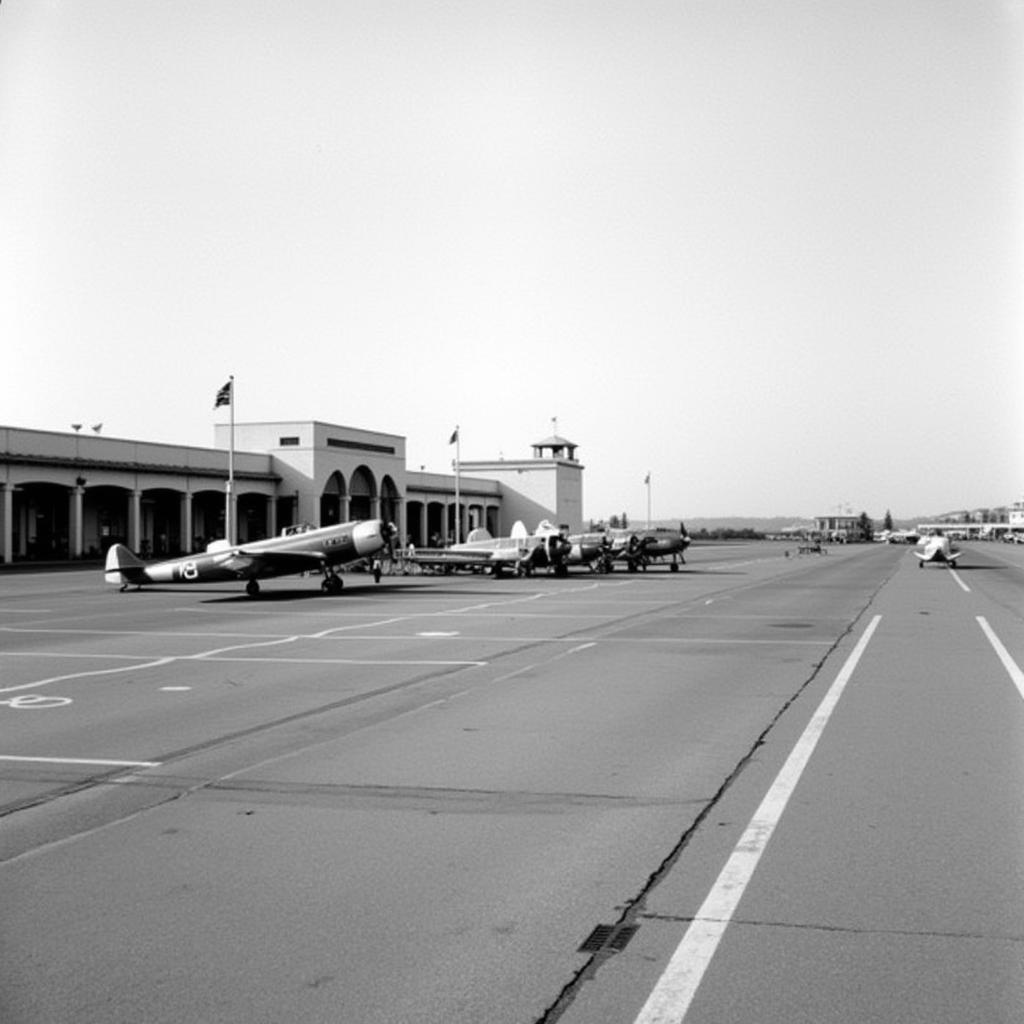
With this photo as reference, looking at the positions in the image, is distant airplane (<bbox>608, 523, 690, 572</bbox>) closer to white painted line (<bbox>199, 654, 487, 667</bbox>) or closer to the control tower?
white painted line (<bbox>199, 654, 487, 667</bbox>)

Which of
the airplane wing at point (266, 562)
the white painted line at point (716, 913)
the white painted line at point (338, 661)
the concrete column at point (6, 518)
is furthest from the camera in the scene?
the concrete column at point (6, 518)

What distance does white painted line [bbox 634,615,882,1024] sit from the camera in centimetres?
473

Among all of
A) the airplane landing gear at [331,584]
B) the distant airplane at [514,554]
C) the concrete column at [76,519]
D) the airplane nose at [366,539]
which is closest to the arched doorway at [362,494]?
the concrete column at [76,519]

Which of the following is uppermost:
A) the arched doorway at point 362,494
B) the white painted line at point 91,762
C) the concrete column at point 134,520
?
the arched doorway at point 362,494

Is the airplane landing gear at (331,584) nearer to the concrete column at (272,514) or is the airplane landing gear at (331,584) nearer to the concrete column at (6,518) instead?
the concrete column at (6,518)

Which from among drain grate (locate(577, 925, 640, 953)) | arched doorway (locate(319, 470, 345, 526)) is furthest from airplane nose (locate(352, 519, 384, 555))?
arched doorway (locate(319, 470, 345, 526))

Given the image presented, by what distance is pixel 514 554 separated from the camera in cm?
5206

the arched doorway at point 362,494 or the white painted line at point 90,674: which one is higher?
the arched doorway at point 362,494

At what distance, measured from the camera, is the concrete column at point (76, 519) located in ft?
206

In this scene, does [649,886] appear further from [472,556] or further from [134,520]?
[134,520]

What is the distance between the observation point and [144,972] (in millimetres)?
5051

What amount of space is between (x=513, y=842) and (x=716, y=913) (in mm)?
1678

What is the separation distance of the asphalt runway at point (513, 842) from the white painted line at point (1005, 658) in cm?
21

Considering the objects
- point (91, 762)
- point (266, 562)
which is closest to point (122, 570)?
point (266, 562)
